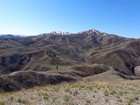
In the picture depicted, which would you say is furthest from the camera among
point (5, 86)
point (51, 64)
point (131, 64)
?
point (131, 64)

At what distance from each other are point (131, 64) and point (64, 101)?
18417 centimetres

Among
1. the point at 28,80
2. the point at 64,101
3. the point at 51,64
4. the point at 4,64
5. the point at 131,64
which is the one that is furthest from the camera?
the point at 131,64

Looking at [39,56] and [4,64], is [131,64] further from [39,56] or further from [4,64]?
[4,64]

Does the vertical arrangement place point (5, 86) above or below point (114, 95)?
below

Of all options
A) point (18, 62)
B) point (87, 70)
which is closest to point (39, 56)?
point (18, 62)

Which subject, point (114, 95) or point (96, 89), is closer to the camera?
point (114, 95)

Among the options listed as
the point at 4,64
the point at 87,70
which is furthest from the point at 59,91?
the point at 4,64

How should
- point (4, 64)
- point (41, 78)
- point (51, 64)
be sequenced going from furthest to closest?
point (4, 64), point (51, 64), point (41, 78)

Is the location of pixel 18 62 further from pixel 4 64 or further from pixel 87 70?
pixel 87 70

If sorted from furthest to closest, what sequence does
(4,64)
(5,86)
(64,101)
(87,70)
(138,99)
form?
(4,64) → (87,70) → (5,86) → (138,99) → (64,101)

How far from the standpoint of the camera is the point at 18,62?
18688 cm

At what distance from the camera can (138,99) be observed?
20.1 m

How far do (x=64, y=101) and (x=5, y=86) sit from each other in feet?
144

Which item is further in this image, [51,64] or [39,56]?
[39,56]
